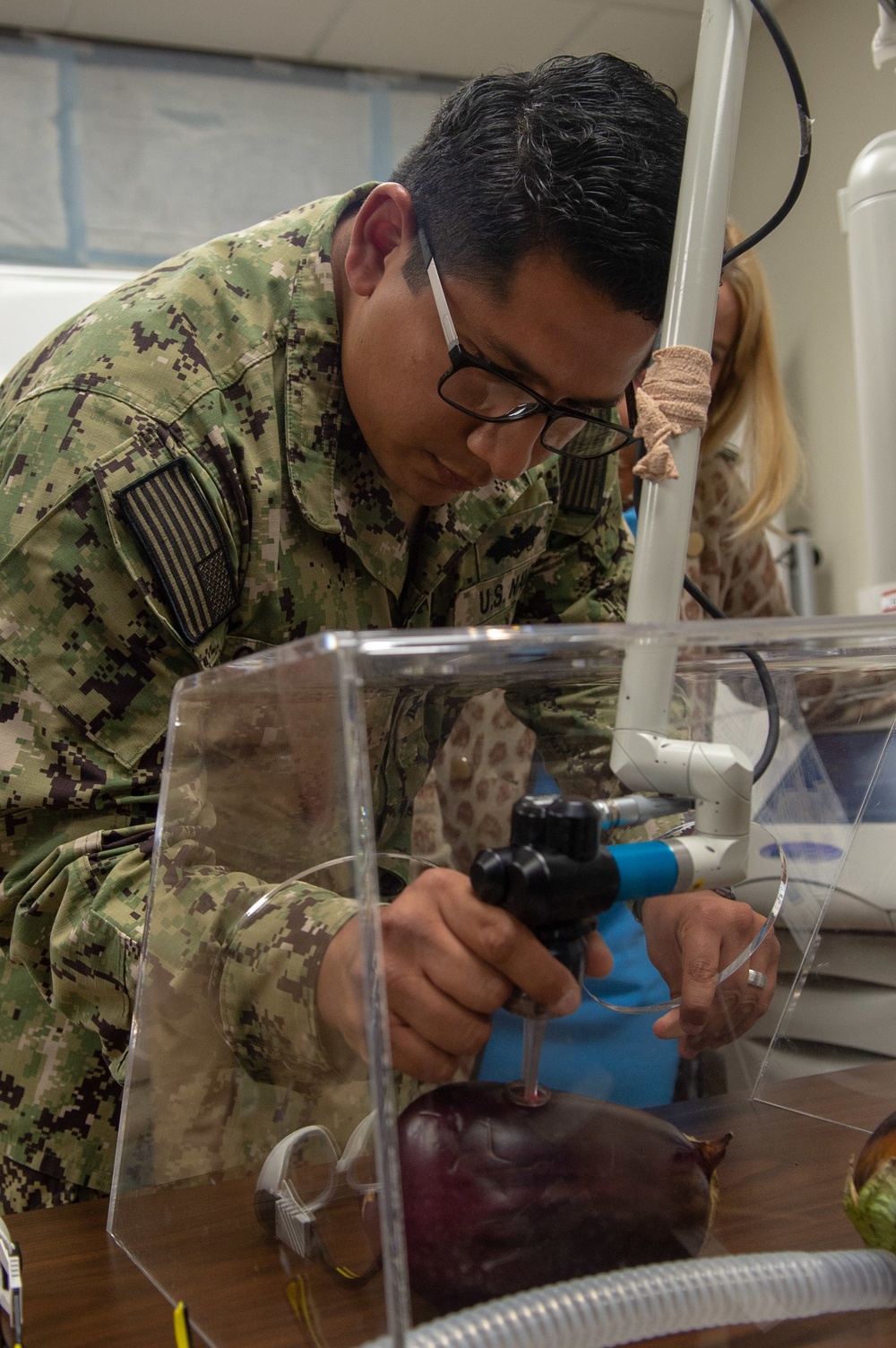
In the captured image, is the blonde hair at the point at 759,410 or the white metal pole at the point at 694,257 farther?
the blonde hair at the point at 759,410

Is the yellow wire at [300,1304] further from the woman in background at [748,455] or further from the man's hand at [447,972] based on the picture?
the woman in background at [748,455]

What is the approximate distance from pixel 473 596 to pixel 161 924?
64 cm

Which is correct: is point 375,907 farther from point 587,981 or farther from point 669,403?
point 669,403

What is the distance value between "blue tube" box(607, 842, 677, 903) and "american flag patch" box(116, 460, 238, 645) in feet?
1.60

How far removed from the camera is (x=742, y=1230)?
1.81 feet

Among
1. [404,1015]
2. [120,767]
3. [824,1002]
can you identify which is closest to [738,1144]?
[824,1002]

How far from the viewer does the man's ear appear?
3.22 feet

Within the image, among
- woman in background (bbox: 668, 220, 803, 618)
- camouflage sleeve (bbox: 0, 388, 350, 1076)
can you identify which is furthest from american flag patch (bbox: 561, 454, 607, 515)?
woman in background (bbox: 668, 220, 803, 618)

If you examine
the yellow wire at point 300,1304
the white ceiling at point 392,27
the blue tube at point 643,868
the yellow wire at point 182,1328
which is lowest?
the yellow wire at point 182,1328

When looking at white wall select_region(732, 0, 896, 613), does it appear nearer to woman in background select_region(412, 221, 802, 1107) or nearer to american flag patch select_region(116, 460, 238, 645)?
american flag patch select_region(116, 460, 238, 645)

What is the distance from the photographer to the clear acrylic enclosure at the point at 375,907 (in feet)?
1.62

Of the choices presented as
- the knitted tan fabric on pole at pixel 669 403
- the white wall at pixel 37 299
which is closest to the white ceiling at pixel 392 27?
the white wall at pixel 37 299

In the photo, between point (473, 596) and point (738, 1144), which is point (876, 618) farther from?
point (473, 596)

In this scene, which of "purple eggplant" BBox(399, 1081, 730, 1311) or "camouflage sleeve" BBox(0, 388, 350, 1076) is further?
"camouflage sleeve" BBox(0, 388, 350, 1076)
